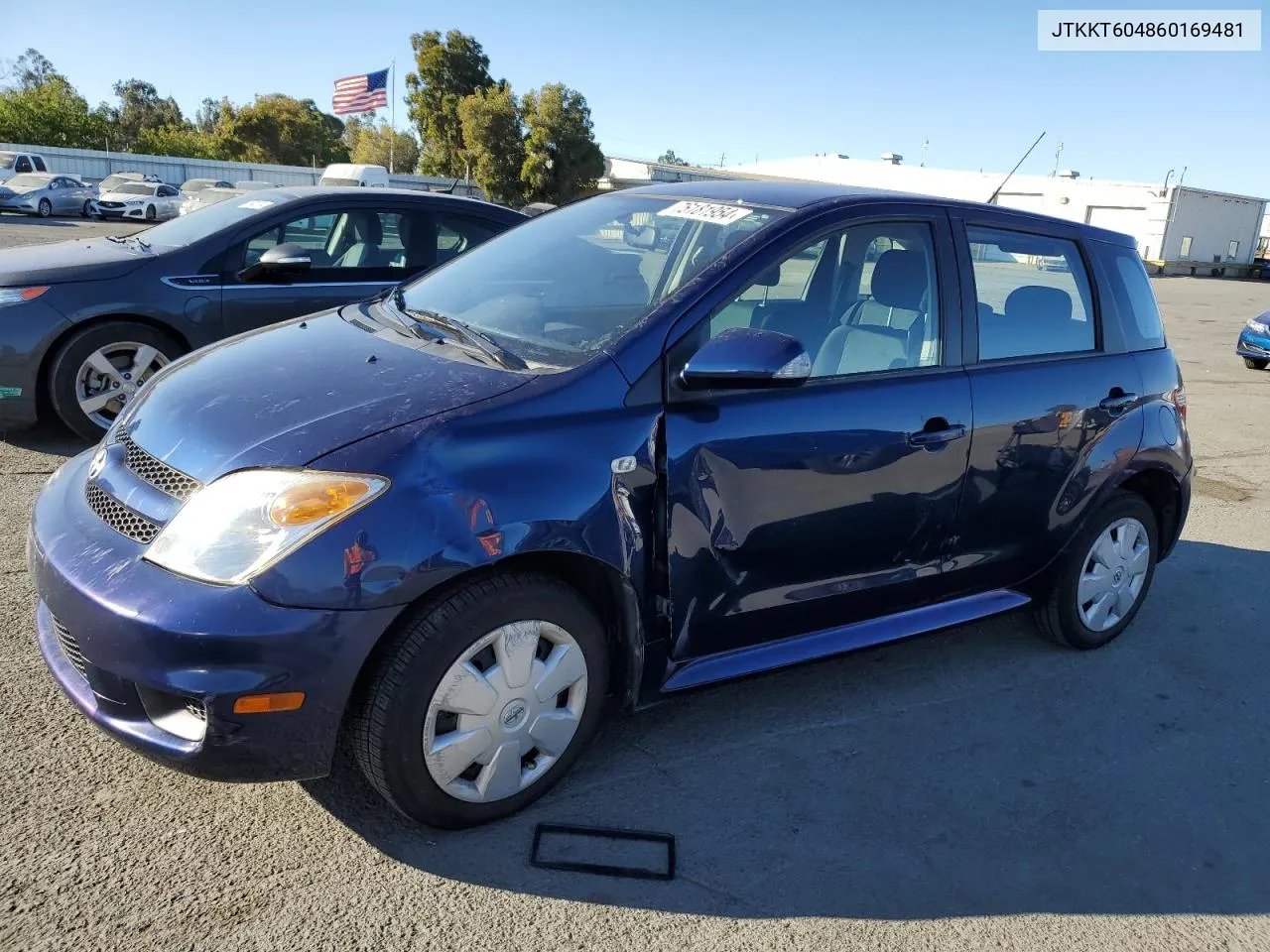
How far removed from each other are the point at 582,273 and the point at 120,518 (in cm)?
160

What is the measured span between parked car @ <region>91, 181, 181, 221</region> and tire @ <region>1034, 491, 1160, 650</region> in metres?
A: 35.8

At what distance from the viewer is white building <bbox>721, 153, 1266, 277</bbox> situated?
156 feet

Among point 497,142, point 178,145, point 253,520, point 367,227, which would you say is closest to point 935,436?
point 253,520

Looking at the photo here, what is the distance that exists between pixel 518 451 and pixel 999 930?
173cm

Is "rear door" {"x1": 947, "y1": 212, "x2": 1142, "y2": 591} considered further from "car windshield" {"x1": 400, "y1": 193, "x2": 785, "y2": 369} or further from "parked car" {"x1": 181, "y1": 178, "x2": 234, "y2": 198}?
"parked car" {"x1": 181, "y1": 178, "x2": 234, "y2": 198}

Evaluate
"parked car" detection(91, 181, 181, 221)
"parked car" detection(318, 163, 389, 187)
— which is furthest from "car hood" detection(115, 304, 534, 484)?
"parked car" detection(91, 181, 181, 221)

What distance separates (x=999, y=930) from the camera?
98.0 inches

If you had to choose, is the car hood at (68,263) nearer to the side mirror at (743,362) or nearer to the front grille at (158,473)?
the front grille at (158,473)

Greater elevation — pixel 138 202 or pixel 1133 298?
pixel 1133 298

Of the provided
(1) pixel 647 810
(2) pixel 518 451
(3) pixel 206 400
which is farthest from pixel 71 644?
(1) pixel 647 810

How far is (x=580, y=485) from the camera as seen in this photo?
2531 millimetres

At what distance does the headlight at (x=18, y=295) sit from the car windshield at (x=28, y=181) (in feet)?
107

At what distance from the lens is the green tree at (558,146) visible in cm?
4406

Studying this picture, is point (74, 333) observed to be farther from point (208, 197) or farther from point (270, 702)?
point (208, 197)
